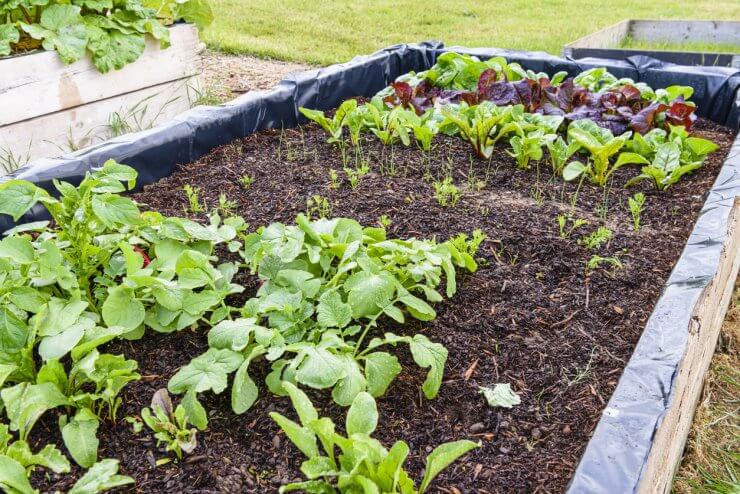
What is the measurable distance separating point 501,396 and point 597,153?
1478 mm

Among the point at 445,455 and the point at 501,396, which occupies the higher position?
the point at 445,455

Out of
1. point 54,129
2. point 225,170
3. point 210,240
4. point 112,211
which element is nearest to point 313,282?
point 210,240

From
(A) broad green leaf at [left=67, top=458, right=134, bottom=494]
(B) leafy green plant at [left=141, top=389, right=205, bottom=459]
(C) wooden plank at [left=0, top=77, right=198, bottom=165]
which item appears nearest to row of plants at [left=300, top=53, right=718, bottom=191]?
(C) wooden plank at [left=0, top=77, right=198, bottom=165]

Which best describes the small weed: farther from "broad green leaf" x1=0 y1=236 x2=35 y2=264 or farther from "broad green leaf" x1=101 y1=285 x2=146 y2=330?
"broad green leaf" x1=0 y1=236 x2=35 y2=264

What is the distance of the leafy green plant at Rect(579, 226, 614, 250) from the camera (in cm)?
218

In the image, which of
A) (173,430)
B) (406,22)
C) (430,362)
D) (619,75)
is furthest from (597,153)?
(406,22)

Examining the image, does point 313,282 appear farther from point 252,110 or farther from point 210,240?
point 252,110

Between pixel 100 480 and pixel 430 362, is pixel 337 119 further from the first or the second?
pixel 100 480

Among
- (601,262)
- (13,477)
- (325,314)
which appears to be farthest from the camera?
(601,262)

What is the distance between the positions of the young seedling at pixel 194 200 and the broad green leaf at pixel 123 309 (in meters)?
0.83

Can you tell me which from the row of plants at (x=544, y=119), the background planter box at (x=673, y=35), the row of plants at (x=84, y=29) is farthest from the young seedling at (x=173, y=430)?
the background planter box at (x=673, y=35)

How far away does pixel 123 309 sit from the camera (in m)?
1.59

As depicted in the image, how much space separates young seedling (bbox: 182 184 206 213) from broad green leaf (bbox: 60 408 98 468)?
1126 mm

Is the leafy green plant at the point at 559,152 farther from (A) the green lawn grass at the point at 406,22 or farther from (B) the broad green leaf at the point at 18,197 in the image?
(A) the green lawn grass at the point at 406,22
